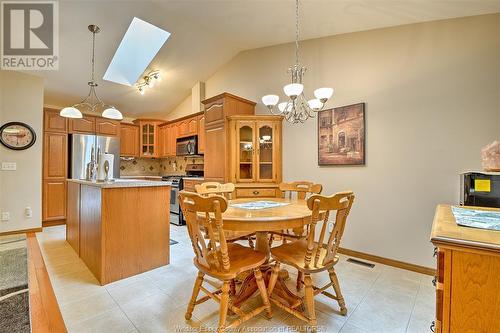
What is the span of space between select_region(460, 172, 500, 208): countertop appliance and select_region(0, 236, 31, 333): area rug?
318cm

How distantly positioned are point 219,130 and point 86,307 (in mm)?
2657

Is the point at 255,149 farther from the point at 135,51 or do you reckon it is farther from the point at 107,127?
the point at 107,127

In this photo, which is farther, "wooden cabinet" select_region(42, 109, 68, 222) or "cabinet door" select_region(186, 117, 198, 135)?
"cabinet door" select_region(186, 117, 198, 135)

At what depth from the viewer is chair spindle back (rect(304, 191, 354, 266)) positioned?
4.66ft

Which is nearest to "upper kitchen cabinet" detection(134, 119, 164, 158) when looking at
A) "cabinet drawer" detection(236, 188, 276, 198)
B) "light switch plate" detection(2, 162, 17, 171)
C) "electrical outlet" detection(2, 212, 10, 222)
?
"light switch plate" detection(2, 162, 17, 171)

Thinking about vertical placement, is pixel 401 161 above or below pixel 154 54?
below

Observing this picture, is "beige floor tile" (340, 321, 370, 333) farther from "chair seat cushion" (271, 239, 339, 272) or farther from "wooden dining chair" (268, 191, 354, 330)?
"chair seat cushion" (271, 239, 339, 272)

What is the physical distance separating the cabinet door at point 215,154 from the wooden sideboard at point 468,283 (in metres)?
2.98

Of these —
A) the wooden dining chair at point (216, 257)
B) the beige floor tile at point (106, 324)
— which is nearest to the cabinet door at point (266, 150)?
the wooden dining chair at point (216, 257)

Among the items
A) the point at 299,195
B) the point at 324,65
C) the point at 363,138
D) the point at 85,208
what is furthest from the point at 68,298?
the point at 324,65

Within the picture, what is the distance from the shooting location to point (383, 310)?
1.78 metres

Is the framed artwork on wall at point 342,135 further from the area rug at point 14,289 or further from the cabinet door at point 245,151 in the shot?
the area rug at point 14,289

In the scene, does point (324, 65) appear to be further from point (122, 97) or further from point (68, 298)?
point (122, 97)

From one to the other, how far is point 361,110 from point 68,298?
3398mm
